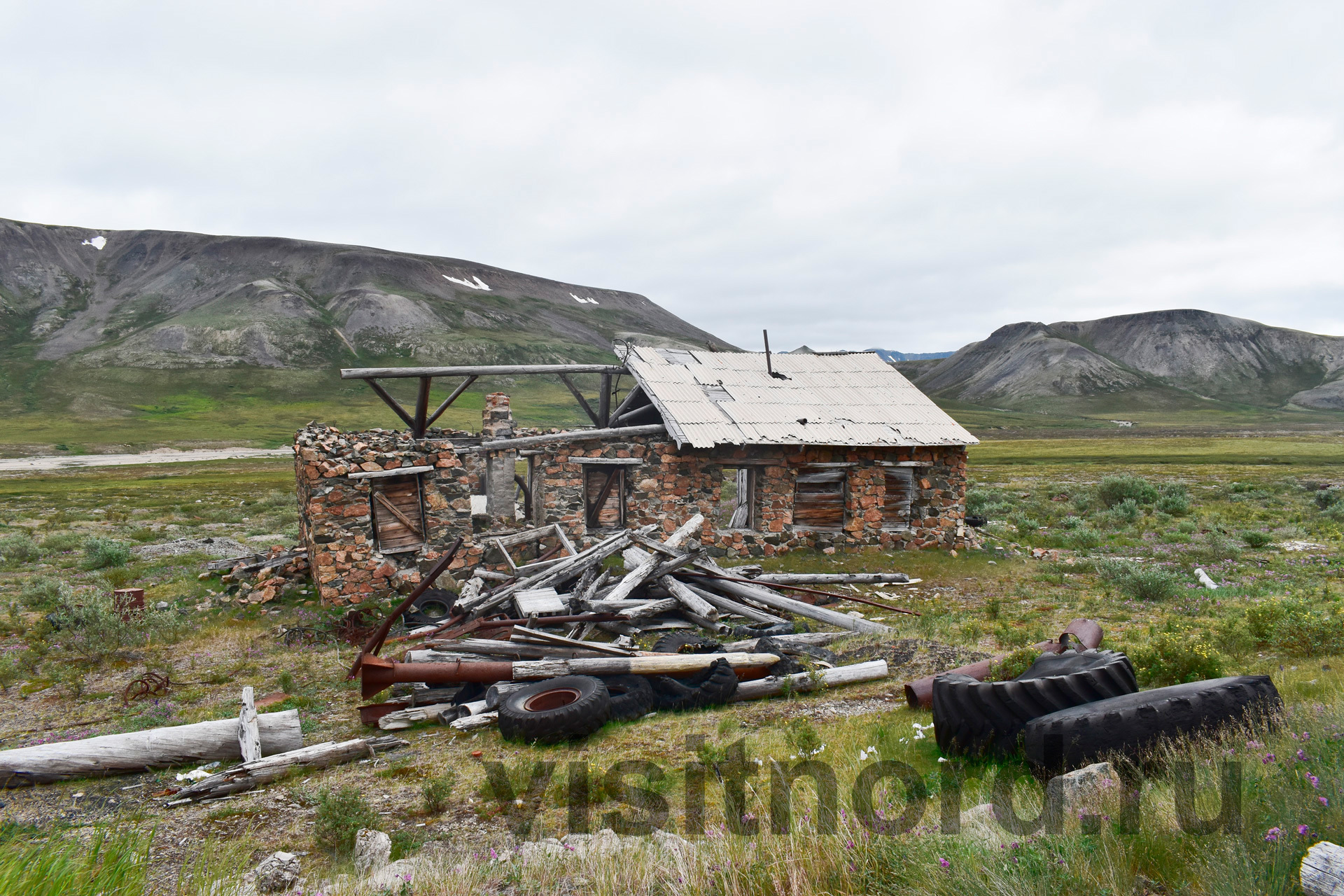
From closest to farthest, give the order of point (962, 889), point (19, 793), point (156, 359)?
point (962, 889) → point (19, 793) → point (156, 359)

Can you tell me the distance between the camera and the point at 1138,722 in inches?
180

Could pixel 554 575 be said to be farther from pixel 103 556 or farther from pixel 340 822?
pixel 103 556

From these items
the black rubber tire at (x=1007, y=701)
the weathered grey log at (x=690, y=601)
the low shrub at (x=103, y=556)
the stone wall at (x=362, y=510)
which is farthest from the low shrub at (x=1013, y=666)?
the low shrub at (x=103, y=556)

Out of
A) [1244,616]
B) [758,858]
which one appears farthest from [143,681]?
[1244,616]

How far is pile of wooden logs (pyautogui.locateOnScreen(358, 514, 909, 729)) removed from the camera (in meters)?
8.16

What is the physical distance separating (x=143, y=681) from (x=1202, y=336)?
23699 centimetres

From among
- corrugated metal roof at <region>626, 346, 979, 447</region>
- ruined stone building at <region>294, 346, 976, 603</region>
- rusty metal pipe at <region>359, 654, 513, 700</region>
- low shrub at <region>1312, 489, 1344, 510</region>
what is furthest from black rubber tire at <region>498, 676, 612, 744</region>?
low shrub at <region>1312, 489, 1344, 510</region>

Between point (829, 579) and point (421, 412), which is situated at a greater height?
point (421, 412)

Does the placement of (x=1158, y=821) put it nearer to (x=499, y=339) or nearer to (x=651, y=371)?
(x=651, y=371)

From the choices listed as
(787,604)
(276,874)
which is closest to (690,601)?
(787,604)

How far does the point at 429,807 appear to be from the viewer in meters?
5.43

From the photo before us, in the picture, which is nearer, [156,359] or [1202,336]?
[156,359]

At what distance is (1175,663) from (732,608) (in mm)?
6623

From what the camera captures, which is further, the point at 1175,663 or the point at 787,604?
the point at 787,604
